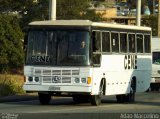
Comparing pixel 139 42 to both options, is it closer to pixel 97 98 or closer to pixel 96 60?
pixel 96 60

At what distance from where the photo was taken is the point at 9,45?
139 ft

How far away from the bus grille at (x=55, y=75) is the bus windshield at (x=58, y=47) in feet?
0.98

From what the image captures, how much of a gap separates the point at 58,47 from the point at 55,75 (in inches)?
42.6

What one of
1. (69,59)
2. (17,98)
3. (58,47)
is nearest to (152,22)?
(17,98)

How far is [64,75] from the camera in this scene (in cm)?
2634

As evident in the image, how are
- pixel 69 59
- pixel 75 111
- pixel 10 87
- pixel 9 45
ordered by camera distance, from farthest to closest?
pixel 9 45 → pixel 10 87 → pixel 69 59 → pixel 75 111

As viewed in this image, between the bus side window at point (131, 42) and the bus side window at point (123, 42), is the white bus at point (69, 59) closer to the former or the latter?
the bus side window at point (123, 42)

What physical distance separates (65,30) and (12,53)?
16266 millimetres

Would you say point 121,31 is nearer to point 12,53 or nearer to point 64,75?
point 64,75

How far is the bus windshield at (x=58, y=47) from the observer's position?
2635 centimetres

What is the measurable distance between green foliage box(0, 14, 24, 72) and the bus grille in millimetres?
15192

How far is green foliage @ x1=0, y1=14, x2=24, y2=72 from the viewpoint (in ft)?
138

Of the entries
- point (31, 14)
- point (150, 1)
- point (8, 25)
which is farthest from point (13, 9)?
point (150, 1)

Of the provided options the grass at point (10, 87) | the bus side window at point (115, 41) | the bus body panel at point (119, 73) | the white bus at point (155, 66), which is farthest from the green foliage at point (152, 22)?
the bus side window at point (115, 41)
